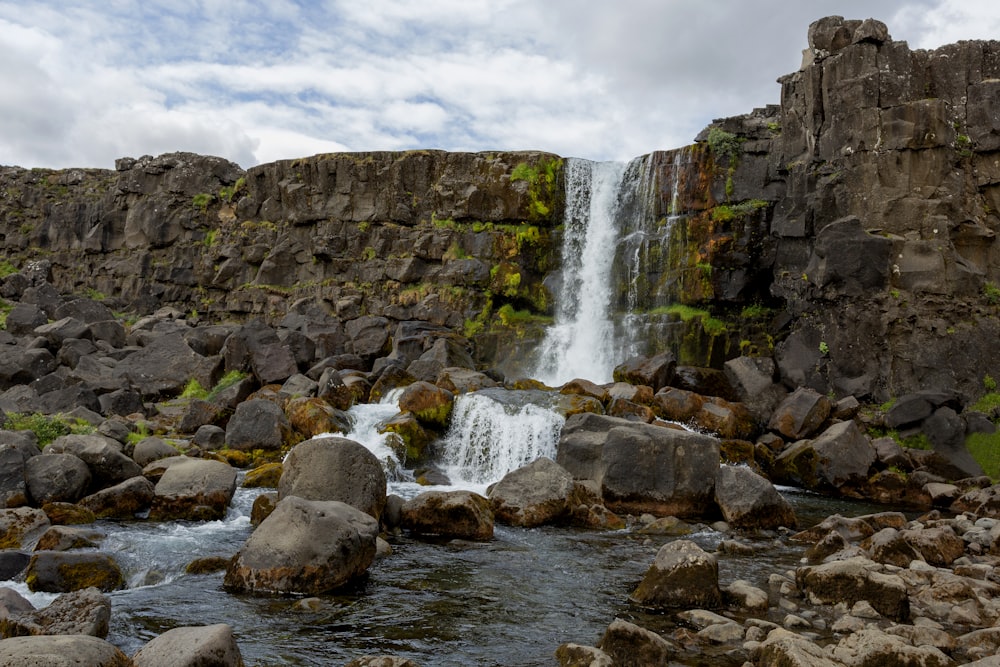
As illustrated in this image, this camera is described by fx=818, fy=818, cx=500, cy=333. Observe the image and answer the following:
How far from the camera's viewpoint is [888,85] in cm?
2195

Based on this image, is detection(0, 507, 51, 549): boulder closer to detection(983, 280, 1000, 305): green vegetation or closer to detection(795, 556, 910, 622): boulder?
detection(795, 556, 910, 622): boulder

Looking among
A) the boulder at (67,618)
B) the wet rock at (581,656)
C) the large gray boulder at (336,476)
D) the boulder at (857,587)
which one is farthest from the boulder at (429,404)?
the wet rock at (581,656)

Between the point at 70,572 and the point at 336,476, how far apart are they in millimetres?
4144

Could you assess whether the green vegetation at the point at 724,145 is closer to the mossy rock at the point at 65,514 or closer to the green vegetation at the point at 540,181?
the green vegetation at the point at 540,181

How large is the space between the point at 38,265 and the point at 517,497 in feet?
134

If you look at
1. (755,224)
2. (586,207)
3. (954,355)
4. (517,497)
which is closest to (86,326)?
(586,207)

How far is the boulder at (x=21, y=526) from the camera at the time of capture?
1169 cm

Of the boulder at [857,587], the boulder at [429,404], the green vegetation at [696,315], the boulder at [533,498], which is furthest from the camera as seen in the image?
the green vegetation at [696,315]

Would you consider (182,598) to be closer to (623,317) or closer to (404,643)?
(404,643)

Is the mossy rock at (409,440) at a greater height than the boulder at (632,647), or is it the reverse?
the mossy rock at (409,440)

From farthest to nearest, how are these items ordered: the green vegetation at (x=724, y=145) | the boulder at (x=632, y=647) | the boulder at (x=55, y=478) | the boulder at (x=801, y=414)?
the green vegetation at (x=724, y=145), the boulder at (x=801, y=414), the boulder at (x=55, y=478), the boulder at (x=632, y=647)

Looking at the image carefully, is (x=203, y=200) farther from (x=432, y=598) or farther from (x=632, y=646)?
(x=632, y=646)

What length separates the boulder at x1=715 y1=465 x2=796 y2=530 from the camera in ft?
46.8

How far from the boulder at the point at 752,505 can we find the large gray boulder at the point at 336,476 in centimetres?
607
